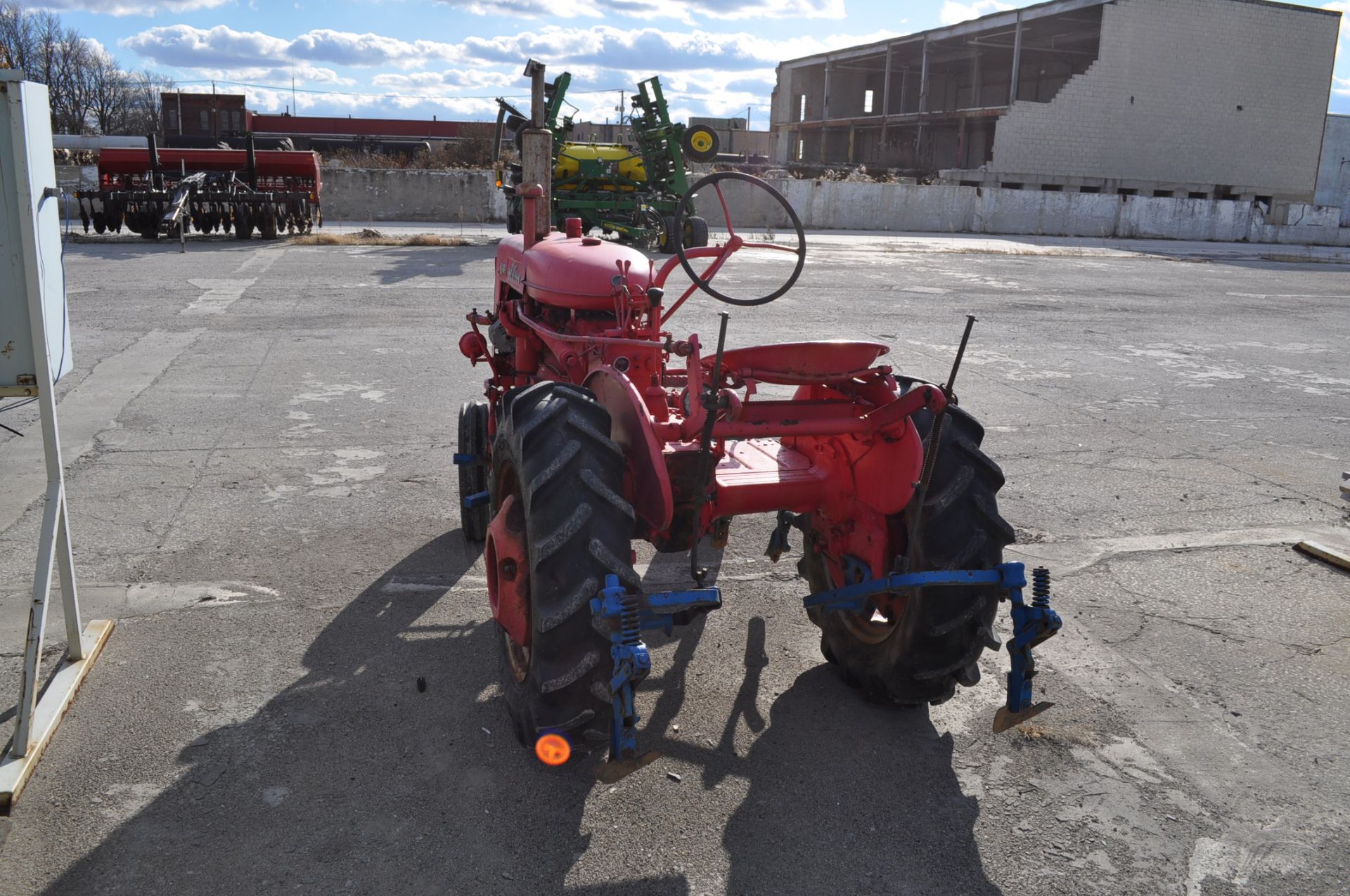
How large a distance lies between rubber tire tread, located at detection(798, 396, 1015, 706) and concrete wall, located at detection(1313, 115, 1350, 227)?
4534cm

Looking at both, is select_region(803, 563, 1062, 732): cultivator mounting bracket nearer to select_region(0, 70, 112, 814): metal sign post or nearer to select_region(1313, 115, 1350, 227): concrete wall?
select_region(0, 70, 112, 814): metal sign post

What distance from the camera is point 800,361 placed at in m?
3.18

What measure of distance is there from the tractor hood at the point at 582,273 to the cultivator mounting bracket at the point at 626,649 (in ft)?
5.06

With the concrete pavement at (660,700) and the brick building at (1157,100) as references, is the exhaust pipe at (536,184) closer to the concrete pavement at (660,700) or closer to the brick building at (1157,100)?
the concrete pavement at (660,700)

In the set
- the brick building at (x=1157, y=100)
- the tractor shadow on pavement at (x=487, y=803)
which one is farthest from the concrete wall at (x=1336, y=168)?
the tractor shadow on pavement at (x=487, y=803)

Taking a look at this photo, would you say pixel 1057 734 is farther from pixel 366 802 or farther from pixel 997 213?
pixel 997 213

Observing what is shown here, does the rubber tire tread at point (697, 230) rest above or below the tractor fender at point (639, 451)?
above

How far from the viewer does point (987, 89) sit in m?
48.3

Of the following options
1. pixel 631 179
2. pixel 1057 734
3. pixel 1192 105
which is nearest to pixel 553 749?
pixel 1057 734

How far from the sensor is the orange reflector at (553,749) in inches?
112

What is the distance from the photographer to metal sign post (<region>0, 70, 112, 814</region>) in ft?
10.6

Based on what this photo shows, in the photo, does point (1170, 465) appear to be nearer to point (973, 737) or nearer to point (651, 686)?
point (973, 737)

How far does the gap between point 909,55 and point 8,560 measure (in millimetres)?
45465

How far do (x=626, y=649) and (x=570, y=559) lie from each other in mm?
346
